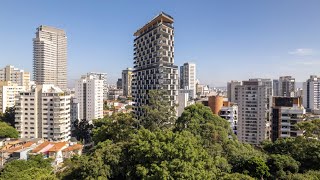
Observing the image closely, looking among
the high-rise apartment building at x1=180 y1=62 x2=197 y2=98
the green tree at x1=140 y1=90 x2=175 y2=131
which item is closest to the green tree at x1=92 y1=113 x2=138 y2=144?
the green tree at x1=140 y1=90 x2=175 y2=131

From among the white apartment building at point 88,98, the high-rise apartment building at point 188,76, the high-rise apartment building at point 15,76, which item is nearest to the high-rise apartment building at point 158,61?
the white apartment building at point 88,98

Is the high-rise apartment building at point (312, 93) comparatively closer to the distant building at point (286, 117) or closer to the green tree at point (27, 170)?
the distant building at point (286, 117)

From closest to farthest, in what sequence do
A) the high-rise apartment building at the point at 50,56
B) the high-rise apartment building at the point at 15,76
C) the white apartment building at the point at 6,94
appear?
the white apartment building at the point at 6,94, the high-rise apartment building at the point at 15,76, the high-rise apartment building at the point at 50,56

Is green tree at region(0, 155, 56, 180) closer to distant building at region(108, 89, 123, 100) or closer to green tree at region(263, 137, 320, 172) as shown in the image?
green tree at region(263, 137, 320, 172)

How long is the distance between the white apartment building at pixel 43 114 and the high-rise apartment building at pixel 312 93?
68.6 metres

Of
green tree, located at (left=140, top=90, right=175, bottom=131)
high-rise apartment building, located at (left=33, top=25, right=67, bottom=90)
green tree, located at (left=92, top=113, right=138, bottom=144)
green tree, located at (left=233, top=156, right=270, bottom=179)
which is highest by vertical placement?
high-rise apartment building, located at (left=33, top=25, right=67, bottom=90)

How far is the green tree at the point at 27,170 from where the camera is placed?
17736 mm

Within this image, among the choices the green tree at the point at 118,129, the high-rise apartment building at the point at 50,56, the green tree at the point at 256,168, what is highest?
the high-rise apartment building at the point at 50,56

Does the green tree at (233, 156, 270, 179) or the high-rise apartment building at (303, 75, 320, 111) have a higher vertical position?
the high-rise apartment building at (303, 75, 320, 111)

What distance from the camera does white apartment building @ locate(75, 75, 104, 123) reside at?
5969 centimetres

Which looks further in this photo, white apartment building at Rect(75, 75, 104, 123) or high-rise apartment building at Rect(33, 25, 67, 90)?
high-rise apartment building at Rect(33, 25, 67, 90)

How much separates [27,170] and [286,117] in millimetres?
30555

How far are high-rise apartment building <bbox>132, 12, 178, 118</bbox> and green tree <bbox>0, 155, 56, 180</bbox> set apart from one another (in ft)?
47.8

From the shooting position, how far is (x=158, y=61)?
36375 millimetres
